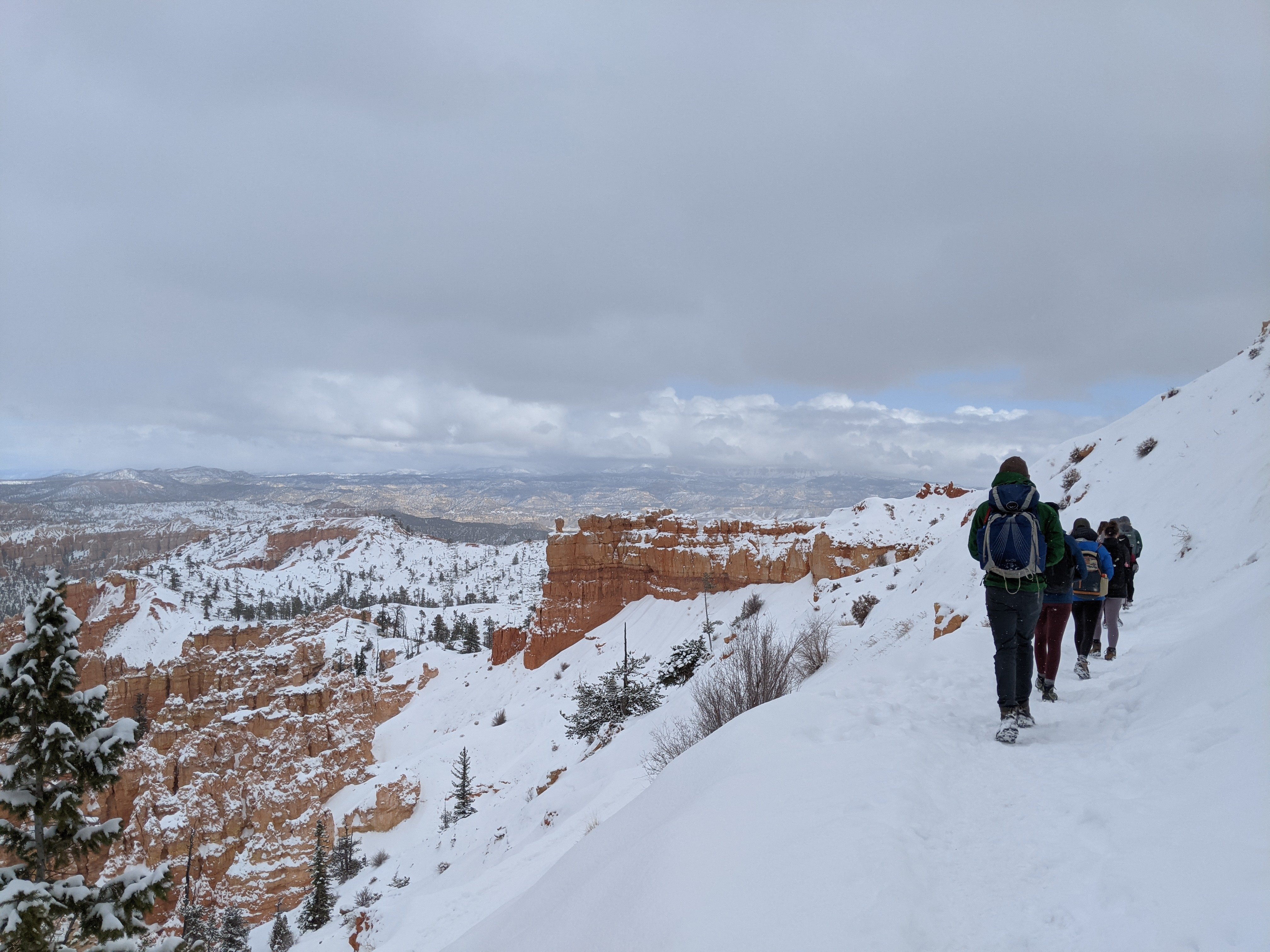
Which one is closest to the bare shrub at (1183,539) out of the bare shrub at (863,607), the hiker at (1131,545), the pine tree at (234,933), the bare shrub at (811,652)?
the hiker at (1131,545)

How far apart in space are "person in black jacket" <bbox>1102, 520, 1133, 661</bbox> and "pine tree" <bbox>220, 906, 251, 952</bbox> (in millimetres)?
28385

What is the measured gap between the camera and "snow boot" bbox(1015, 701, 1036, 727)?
195 inches

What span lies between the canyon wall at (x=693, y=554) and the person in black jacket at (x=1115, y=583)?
25703 millimetres

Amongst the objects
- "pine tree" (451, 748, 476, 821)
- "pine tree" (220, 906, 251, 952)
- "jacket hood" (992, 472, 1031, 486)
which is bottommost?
"pine tree" (220, 906, 251, 952)

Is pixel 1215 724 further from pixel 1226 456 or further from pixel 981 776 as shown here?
pixel 1226 456

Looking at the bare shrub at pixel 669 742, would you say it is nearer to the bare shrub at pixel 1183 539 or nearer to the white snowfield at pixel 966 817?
the white snowfield at pixel 966 817

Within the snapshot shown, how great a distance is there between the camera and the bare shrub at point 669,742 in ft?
38.4

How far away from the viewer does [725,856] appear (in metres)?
3.36

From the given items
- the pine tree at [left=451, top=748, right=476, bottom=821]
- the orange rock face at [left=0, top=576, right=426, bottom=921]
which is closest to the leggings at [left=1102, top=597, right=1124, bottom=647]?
the pine tree at [left=451, top=748, right=476, bottom=821]

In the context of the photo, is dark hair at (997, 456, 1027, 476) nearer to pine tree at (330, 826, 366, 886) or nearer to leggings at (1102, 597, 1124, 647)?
leggings at (1102, 597, 1124, 647)

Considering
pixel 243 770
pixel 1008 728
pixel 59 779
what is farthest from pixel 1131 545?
pixel 243 770

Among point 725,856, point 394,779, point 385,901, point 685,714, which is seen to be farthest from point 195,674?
point 725,856

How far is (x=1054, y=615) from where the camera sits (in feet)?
18.7

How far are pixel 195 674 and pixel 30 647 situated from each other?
157 ft
